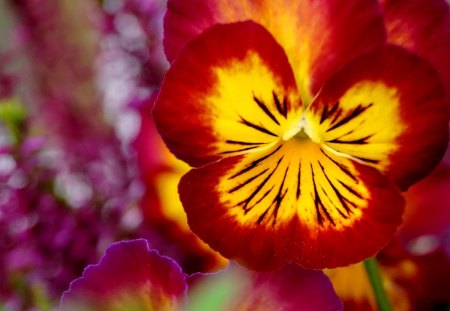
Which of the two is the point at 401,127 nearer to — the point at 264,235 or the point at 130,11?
the point at 264,235

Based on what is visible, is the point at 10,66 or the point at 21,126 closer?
the point at 21,126

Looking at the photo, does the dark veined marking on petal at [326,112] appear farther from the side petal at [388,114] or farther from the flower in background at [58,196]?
the flower in background at [58,196]

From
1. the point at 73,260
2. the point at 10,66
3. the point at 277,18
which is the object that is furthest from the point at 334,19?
the point at 10,66

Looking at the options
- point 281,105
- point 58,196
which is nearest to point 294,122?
point 281,105

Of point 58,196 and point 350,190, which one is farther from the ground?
point 58,196

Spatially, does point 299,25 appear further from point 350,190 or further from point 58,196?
point 58,196

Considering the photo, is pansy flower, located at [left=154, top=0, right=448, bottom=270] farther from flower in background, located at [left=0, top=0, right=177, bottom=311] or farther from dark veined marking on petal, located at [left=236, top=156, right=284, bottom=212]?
flower in background, located at [left=0, top=0, right=177, bottom=311]
